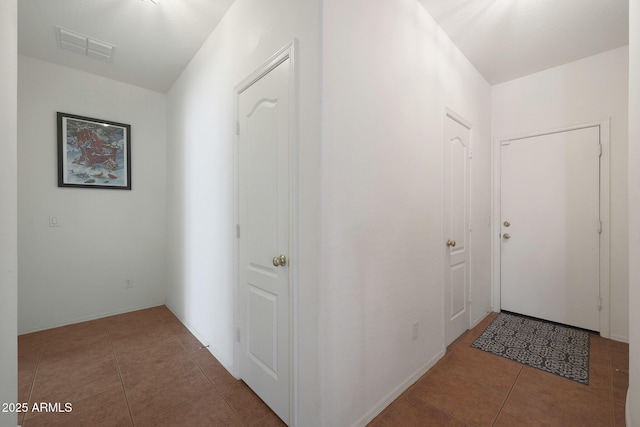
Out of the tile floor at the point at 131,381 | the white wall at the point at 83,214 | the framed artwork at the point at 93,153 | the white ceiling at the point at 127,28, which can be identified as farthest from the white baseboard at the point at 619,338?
the framed artwork at the point at 93,153

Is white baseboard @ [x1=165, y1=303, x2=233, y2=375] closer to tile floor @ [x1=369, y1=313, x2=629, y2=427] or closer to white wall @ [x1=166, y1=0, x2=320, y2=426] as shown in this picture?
white wall @ [x1=166, y1=0, x2=320, y2=426]

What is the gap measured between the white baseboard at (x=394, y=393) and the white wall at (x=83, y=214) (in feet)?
10.2

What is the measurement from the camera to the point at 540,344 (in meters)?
2.42

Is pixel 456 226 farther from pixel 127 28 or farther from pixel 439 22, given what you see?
pixel 127 28

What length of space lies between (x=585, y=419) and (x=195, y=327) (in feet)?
9.99

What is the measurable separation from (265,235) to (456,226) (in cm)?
185

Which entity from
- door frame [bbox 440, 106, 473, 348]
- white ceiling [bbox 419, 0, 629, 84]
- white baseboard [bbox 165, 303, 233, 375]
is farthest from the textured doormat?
white ceiling [bbox 419, 0, 629, 84]

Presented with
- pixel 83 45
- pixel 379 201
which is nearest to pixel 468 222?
Answer: pixel 379 201

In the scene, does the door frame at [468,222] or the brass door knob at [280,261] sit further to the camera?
the door frame at [468,222]

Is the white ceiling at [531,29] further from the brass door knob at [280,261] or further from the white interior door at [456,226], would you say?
the brass door knob at [280,261]

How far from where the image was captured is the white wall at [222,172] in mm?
1362

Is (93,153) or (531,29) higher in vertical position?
(531,29)

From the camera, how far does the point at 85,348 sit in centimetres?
242

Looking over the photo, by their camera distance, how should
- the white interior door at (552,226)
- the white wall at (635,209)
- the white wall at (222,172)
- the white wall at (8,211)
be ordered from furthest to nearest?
the white interior door at (552,226) < the white wall at (222,172) < the white wall at (635,209) < the white wall at (8,211)
